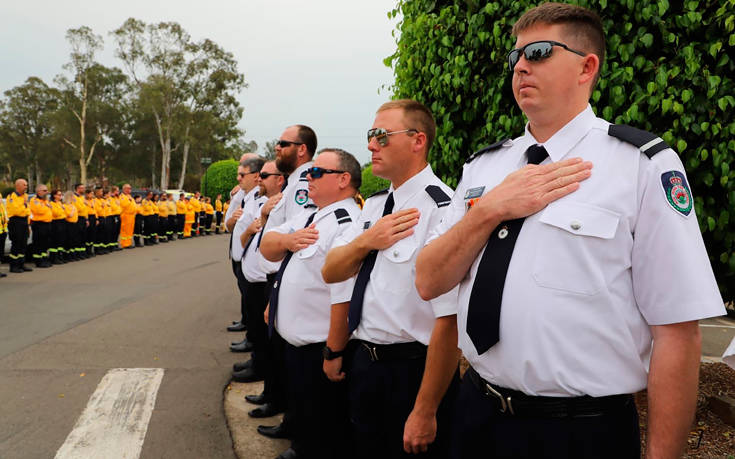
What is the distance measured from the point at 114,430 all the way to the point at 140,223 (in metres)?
18.0

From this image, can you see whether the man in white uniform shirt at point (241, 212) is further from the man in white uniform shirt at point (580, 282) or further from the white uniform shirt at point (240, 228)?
the man in white uniform shirt at point (580, 282)

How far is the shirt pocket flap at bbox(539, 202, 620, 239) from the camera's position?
1466 mm

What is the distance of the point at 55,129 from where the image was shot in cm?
5378

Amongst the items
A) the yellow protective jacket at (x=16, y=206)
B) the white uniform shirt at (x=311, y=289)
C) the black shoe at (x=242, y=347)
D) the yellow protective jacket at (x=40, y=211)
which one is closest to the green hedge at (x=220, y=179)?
the yellow protective jacket at (x=40, y=211)

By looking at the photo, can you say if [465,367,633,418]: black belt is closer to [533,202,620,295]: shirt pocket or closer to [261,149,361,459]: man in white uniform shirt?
[533,202,620,295]: shirt pocket

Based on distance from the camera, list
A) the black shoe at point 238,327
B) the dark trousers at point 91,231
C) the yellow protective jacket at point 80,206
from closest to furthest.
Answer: the black shoe at point 238,327, the yellow protective jacket at point 80,206, the dark trousers at point 91,231

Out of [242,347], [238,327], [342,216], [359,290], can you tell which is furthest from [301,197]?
[238,327]

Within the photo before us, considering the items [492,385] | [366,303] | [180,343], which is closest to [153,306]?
[180,343]

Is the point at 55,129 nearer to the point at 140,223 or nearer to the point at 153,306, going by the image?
the point at 140,223

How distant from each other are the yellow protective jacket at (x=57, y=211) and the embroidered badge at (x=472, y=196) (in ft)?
51.2

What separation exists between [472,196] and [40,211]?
15.2 metres

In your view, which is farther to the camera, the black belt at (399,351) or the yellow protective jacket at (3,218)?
the yellow protective jacket at (3,218)

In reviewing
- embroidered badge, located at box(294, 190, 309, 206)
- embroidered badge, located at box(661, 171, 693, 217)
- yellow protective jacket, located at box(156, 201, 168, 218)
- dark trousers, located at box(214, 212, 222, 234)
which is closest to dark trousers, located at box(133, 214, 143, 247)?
yellow protective jacket, located at box(156, 201, 168, 218)

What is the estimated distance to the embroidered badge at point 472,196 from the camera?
6.02ft
